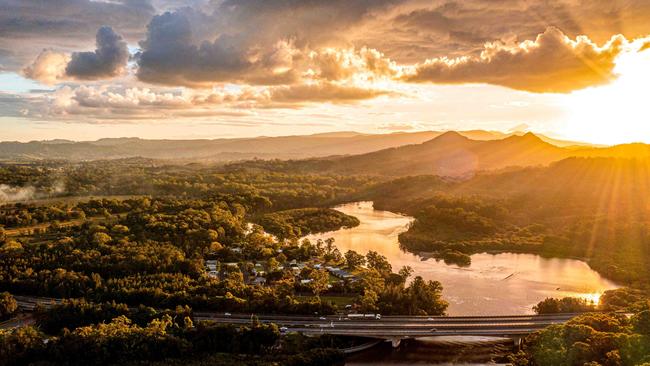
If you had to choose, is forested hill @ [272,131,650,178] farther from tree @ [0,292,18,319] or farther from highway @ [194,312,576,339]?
tree @ [0,292,18,319]

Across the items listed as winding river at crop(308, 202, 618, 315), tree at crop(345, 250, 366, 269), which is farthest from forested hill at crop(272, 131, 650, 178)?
tree at crop(345, 250, 366, 269)

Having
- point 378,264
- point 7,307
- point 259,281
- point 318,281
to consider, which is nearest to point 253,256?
point 259,281

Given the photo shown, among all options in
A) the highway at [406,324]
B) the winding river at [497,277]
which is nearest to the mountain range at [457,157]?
the winding river at [497,277]

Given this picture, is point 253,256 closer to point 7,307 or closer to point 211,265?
point 211,265

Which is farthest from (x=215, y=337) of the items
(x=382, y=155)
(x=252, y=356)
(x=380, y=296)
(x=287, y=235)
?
(x=382, y=155)

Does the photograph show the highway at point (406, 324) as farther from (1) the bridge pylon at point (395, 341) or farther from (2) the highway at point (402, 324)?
(1) the bridge pylon at point (395, 341)

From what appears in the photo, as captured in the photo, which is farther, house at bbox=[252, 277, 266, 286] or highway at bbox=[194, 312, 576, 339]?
house at bbox=[252, 277, 266, 286]
